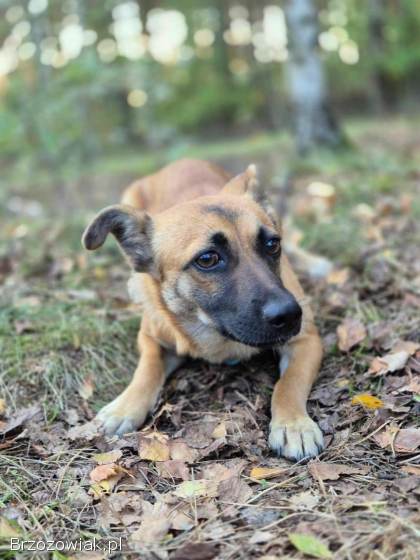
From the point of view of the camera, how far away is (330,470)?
2582 millimetres

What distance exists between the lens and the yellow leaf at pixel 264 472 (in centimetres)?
262

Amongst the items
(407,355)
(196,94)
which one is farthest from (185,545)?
(196,94)

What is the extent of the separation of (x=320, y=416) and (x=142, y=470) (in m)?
0.98

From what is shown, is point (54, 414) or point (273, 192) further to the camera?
point (273, 192)

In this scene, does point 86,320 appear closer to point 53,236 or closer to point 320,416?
point 320,416

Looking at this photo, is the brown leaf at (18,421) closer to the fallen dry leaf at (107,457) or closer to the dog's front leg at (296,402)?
the fallen dry leaf at (107,457)

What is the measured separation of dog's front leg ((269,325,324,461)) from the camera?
280 cm

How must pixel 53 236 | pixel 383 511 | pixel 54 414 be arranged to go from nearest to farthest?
1. pixel 383 511
2. pixel 54 414
3. pixel 53 236

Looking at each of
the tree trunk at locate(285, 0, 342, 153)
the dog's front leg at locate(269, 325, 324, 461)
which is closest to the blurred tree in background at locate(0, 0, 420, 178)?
the tree trunk at locate(285, 0, 342, 153)

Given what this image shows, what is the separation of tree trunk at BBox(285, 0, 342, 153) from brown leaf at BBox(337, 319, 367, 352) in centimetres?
557

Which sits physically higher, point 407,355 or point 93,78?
point 93,78

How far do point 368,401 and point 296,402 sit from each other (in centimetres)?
37

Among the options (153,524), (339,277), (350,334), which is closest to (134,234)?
(350,334)

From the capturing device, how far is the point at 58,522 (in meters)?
2.44
